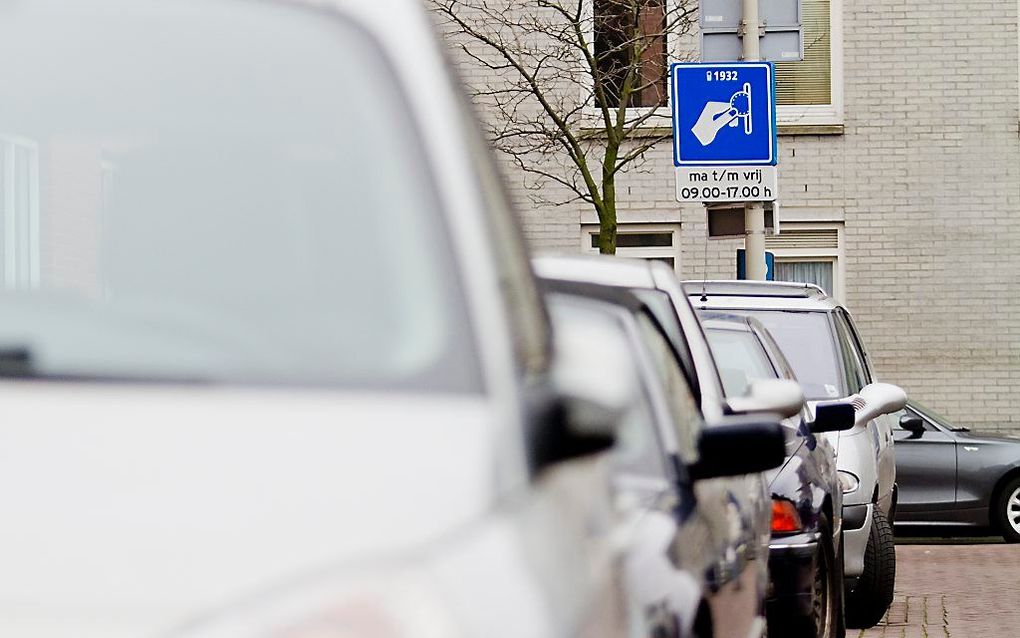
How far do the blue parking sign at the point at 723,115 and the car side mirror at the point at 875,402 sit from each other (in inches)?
158

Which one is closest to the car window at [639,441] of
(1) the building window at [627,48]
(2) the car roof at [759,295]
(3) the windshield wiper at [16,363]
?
(3) the windshield wiper at [16,363]

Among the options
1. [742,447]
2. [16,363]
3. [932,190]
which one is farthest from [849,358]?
[932,190]

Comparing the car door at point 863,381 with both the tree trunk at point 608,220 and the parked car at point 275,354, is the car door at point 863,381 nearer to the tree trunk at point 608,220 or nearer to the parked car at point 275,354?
the tree trunk at point 608,220

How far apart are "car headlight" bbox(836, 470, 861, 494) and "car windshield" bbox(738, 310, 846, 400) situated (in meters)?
0.67

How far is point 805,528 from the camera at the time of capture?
7.34 metres

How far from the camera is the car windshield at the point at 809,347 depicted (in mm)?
10992

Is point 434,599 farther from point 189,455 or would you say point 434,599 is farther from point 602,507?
point 602,507

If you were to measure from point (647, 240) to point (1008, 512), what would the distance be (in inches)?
269

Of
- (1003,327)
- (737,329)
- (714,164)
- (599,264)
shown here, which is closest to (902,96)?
(1003,327)

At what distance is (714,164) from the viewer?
14102 millimetres

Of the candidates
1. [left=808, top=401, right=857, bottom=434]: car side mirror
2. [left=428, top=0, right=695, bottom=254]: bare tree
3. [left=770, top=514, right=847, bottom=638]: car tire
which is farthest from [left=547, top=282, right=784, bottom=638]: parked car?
[left=428, top=0, right=695, bottom=254]: bare tree

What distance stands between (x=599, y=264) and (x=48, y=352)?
3983 mm

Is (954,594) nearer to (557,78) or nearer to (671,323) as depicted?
(671,323)

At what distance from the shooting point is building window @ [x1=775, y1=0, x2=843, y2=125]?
22589 millimetres
